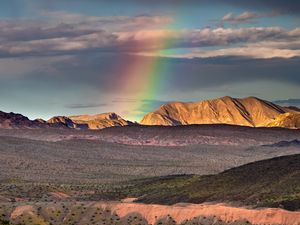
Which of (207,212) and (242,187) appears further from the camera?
(242,187)

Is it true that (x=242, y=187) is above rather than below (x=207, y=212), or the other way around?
above

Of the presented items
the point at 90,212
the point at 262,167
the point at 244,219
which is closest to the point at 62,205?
the point at 90,212

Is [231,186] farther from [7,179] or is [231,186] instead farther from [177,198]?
[7,179]

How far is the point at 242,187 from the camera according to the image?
140750mm

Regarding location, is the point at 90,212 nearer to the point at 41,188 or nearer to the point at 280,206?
the point at 280,206

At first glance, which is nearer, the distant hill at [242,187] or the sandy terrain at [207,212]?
the sandy terrain at [207,212]

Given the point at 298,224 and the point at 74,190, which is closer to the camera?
the point at 298,224

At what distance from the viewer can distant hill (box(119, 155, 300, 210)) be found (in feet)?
403

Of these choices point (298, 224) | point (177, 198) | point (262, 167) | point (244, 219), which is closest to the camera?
point (298, 224)

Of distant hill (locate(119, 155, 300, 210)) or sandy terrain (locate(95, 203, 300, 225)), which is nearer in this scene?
sandy terrain (locate(95, 203, 300, 225))

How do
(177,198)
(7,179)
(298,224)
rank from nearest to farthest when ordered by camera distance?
(298,224) < (177,198) < (7,179)

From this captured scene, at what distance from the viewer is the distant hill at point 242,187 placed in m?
123

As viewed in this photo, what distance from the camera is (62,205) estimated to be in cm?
12312

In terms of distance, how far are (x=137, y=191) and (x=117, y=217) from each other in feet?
155
